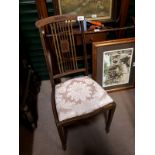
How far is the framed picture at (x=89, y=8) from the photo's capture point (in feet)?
4.13

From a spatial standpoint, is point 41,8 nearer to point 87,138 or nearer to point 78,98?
point 78,98

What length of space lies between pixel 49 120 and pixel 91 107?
639mm

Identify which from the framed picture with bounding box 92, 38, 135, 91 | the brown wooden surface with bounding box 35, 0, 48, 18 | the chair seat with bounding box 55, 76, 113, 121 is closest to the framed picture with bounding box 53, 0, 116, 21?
the brown wooden surface with bounding box 35, 0, 48, 18

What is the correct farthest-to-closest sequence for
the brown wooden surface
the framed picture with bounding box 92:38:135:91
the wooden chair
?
the framed picture with bounding box 92:38:135:91
the brown wooden surface
the wooden chair

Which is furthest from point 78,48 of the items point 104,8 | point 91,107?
point 91,107

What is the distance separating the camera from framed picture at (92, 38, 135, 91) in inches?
55.3

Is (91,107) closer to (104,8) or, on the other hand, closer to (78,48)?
(78,48)

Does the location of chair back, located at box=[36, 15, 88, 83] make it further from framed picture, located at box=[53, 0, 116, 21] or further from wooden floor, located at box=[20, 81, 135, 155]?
wooden floor, located at box=[20, 81, 135, 155]

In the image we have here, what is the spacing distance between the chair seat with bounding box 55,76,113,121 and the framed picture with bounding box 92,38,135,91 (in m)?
0.32

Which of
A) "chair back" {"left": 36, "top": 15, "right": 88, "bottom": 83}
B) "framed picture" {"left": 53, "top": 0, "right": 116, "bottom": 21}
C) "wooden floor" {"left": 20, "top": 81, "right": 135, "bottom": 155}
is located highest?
"framed picture" {"left": 53, "top": 0, "right": 116, "bottom": 21}

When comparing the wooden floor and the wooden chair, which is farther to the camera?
the wooden floor

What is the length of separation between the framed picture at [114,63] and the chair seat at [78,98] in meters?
0.32

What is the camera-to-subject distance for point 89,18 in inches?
53.3
